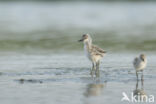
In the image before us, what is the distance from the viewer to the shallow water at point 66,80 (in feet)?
44.7

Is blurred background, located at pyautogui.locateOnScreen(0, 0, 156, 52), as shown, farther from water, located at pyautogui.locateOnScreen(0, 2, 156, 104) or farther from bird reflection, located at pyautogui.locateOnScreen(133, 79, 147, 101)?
bird reflection, located at pyautogui.locateOnScreen(133, 79, 147, 101)

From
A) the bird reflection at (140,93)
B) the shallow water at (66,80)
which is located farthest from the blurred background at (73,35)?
the bird reflection at (140,93)

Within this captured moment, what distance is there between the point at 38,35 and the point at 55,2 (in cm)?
4547

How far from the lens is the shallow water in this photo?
13633 millimetres

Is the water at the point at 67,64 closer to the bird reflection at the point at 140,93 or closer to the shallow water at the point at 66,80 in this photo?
the shallow water at the point at 66,80

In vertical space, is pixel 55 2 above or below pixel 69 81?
above

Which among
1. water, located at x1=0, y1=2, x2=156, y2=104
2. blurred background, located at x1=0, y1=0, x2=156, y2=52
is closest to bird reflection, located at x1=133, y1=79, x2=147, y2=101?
water, located at x1=0, y1=2, x2=156, y2=104

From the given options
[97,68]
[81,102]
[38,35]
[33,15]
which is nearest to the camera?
[81,102]

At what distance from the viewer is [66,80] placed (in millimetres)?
16562

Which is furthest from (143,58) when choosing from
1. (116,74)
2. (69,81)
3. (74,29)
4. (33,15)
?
(33,15)

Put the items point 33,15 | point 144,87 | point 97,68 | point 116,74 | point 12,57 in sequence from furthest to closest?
point 33,15 → point 12,57 → point 97,68 → point 116,74 → point 144,87

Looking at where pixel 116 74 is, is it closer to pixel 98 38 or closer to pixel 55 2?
pixel 98 38

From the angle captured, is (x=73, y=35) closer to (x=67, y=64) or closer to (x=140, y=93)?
(x=67, y=64)

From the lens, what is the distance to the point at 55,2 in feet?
258
